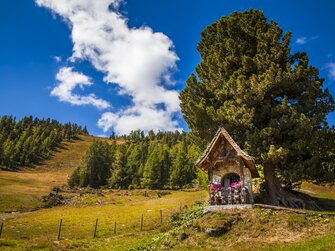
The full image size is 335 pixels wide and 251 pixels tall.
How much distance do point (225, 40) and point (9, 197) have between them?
59.0 meters

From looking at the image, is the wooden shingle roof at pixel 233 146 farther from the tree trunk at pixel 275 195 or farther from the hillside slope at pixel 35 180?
the hillside slope at pixel 35 180

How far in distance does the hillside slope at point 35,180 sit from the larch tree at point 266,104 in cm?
4534

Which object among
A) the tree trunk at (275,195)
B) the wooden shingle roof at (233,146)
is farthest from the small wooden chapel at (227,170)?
the tree trunk at (275,195)

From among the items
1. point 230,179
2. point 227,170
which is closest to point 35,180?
point 230,179

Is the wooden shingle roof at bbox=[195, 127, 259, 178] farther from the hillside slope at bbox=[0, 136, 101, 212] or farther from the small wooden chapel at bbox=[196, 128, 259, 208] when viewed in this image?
the hillside slope at bbox=[0, 136, 101, 212]

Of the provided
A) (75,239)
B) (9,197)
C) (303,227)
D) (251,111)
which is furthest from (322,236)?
(9,197)

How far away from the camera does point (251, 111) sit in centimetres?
2345

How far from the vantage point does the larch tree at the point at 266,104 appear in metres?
23.0

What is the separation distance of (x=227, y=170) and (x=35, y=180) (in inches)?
4065

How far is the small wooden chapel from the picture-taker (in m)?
20.8

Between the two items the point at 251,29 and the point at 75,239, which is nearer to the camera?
the point at 75,239

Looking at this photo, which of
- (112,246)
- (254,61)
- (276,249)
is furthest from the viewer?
(254,61)

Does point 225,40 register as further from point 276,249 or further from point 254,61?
point 276,249

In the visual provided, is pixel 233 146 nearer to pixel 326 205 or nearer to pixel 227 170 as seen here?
pixel 227 170
